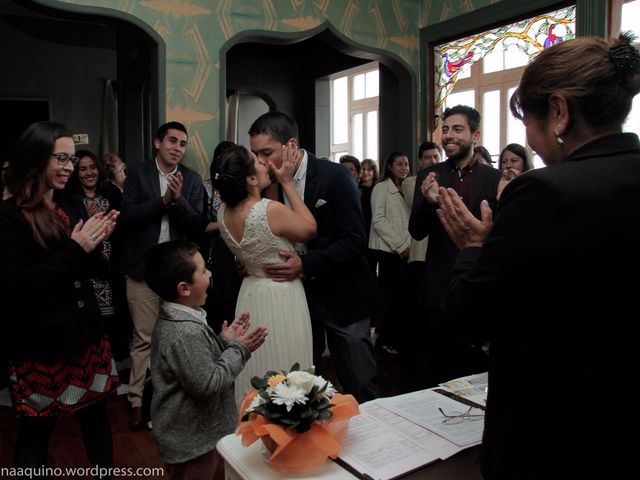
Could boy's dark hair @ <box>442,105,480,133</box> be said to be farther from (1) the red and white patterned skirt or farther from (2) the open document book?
(1) the red and white patterned skirt

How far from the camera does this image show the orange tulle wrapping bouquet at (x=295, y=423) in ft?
3.94

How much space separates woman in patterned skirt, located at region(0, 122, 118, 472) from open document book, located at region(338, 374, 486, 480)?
3.58 ft

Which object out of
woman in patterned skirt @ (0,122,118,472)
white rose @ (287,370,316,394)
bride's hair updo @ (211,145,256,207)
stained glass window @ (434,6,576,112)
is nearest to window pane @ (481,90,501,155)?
stained glass window @ (434,6,576,112)

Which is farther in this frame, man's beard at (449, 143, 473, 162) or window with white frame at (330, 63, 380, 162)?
window with white frame at (330, 63, 380, 162)

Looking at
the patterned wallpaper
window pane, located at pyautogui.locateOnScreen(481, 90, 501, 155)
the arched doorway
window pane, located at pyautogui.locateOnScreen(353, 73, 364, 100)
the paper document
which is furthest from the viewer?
window pane, located at pyautogui.locateOnScreen(353, 73, 364, 100)

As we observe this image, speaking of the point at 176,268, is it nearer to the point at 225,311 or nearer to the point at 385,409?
the point at 385,409

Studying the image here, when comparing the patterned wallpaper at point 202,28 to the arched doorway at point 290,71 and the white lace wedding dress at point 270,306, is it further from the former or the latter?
the arched doorway at point 290,71

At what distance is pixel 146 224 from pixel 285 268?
1.26 m

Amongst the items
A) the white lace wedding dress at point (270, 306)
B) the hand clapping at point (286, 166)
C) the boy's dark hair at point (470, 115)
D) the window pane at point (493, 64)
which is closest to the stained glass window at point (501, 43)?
the boy's dark hair at point (470, 115)

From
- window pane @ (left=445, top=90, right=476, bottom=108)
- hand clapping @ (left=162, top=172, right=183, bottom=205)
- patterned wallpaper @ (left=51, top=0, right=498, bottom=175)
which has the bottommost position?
hand clapping @ (left=162, top=172, right=183, bottom=205)

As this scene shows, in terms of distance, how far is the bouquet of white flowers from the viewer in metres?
1.21

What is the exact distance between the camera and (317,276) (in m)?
2.43

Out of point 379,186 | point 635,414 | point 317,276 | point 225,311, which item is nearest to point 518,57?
point 379,186

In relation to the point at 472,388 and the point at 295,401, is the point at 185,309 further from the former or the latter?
the point at 472,388
